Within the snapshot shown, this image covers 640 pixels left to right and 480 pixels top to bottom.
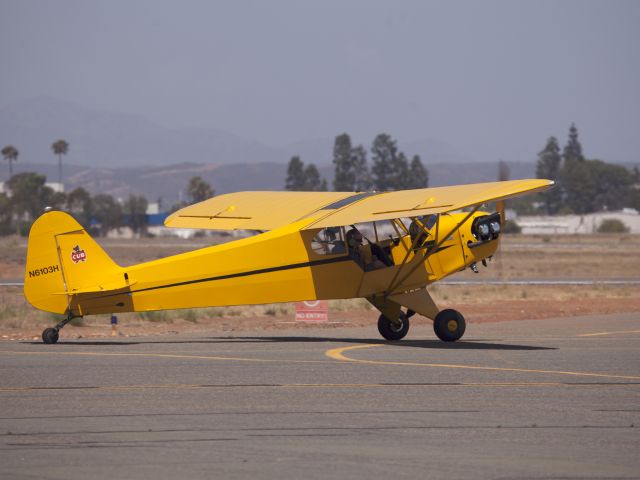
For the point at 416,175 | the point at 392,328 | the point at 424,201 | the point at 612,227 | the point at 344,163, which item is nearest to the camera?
the point at 424,201

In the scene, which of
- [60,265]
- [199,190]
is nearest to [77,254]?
[60,265]

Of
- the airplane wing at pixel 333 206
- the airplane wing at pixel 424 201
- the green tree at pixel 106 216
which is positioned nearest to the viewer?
the airplane wing at pixel 424 201

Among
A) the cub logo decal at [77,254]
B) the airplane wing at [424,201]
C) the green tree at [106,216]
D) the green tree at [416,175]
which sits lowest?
the cub logo decal at [77,254]

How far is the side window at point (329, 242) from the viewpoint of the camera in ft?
60.7

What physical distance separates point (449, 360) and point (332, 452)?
262 inches

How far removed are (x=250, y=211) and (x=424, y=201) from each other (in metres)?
5.21

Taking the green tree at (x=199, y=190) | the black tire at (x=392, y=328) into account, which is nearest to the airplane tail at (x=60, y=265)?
the black tire at (x=392, y=328)

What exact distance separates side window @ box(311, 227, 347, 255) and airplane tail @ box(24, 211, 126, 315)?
328cm

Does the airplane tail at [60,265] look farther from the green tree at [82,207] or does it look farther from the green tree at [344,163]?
the green tree at [344,163]

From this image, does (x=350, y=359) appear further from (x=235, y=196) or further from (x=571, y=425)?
(x=235, y=196)

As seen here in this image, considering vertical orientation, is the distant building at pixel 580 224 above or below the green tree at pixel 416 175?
below

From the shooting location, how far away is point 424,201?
1698 cm

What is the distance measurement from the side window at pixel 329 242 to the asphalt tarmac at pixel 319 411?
1.64m

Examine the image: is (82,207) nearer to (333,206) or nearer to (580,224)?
(580,224)
